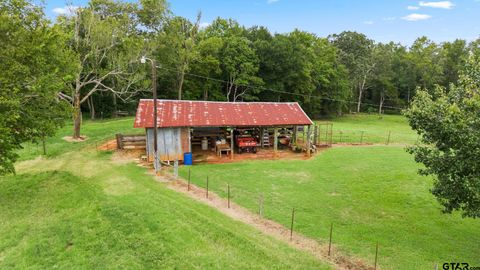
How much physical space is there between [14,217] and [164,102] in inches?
512

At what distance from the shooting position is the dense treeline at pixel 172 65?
51.9 feet

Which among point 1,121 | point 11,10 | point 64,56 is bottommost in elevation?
point 1,121

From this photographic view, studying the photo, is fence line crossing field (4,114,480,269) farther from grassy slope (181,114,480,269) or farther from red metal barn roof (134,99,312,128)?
red metal barn roof (134,99,312,128)

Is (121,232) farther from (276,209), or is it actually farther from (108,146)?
(108,146)

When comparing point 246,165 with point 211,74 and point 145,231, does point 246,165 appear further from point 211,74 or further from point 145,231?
point 211,74

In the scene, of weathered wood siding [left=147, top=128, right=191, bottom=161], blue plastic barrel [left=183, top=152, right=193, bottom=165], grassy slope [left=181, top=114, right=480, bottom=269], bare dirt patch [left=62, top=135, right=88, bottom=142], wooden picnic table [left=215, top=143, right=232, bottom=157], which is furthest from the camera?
bare dirt patch [left=62, top=135, right=88, bottom=142]

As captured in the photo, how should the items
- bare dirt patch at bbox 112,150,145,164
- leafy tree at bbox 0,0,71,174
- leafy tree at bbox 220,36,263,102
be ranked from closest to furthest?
leafy tree at bbox 0,0,71,174 < bare dirt patch at bbox 112,150,145,164 < leafy tree at bbox 220,36,263,102

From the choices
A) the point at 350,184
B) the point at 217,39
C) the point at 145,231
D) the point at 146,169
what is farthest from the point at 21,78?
the point at 217,39

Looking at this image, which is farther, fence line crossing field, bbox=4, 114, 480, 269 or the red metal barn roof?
the red metal barn roof

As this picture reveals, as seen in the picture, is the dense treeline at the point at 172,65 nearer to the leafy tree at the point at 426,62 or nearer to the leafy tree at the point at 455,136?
the leafy tree at the point at 426,62

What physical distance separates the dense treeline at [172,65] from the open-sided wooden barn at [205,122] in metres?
5.57

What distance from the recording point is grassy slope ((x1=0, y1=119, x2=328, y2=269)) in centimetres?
1040

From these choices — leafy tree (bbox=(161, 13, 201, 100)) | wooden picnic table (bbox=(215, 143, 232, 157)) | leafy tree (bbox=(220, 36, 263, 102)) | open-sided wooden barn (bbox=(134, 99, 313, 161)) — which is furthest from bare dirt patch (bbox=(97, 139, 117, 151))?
leafy tree (bbox=(220, 36, 263, 102))

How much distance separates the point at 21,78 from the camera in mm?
15359
